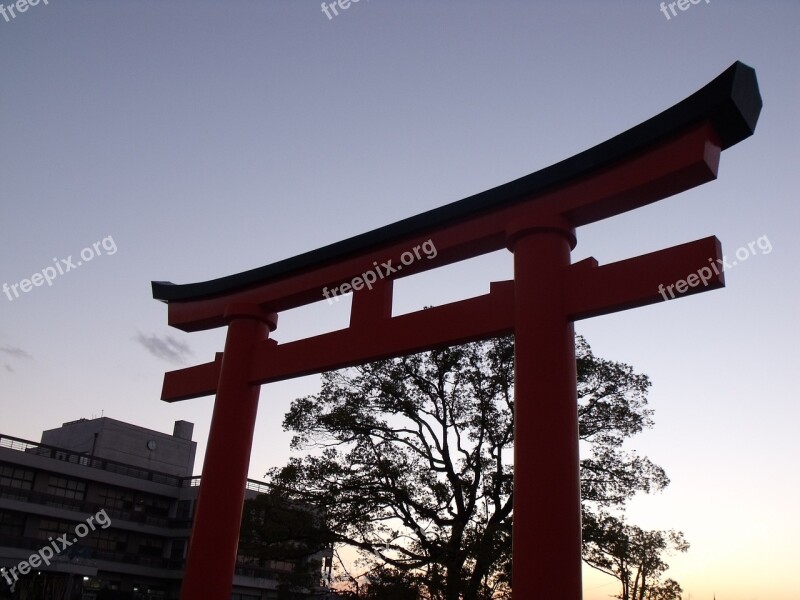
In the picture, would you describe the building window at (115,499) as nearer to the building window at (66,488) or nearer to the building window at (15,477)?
the building window at (66,488)

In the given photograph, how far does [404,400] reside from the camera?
10.8m

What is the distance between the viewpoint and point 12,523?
26484 millimetres

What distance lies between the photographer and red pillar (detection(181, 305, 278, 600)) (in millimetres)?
6164

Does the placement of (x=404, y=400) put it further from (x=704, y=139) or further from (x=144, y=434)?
(x=144, y=434)

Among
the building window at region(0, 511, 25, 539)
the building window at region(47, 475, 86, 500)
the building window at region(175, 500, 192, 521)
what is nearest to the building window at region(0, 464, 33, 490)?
the building window at region(47, 475, 86, 500)

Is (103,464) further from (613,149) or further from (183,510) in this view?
(613,149)

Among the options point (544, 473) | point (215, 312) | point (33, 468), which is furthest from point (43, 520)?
point (544, 473)

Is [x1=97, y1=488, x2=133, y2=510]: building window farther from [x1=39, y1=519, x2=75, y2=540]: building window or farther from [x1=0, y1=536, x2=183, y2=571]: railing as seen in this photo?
[x1=0, y1=536, x2=183, y2=571]: railing

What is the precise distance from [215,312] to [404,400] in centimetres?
411

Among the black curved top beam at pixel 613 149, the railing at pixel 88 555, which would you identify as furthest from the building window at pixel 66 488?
the black curved top beam at pixel 613 149

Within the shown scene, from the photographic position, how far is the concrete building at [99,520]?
25.9m

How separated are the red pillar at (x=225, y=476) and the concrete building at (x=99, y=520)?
19.1 meters

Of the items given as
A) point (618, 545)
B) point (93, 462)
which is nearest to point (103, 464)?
point (93, 462)

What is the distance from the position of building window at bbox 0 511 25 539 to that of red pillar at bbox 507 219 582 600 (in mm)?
27801
